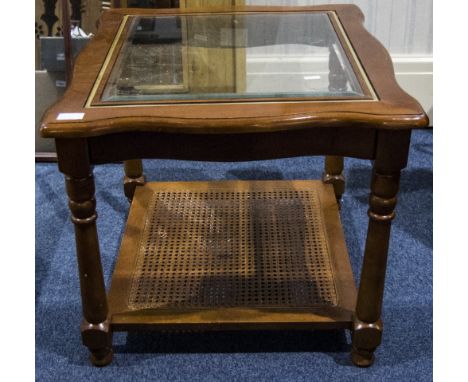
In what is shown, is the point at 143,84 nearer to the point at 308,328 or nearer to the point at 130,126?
the point at 130,126

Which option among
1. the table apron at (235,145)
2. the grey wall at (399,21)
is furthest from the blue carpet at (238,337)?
the grey wall at (399,21)

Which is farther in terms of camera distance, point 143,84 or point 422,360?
point 422,360

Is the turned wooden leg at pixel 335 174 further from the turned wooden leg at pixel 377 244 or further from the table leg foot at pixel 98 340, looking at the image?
the table leg foot at pixel 98 340

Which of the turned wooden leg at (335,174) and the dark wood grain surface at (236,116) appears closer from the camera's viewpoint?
the dark wood grain surface at (236,116)

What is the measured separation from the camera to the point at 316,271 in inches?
68.1

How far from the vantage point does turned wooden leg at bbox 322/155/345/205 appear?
6.78ft

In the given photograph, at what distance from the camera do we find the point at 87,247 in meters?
1.43

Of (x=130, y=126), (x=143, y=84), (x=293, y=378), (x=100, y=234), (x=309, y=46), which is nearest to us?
(x=130, y=126)

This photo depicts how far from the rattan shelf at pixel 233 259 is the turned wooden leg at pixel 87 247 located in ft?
0.18

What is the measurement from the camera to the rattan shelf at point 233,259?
1.57 meters

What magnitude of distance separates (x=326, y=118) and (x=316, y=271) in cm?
57

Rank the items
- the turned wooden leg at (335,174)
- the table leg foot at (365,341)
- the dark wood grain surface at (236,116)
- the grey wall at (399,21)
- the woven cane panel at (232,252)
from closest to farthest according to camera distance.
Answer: the dark wood grain surface at (236,116), the table leg foot at (365,341), the woven cane panel at (232,252), the turned wooden leg at (335,174), the grey wall at (399,21)

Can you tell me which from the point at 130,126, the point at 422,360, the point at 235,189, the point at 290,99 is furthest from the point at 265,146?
the point at 235,189

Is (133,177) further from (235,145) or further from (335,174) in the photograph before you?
(235,145)
